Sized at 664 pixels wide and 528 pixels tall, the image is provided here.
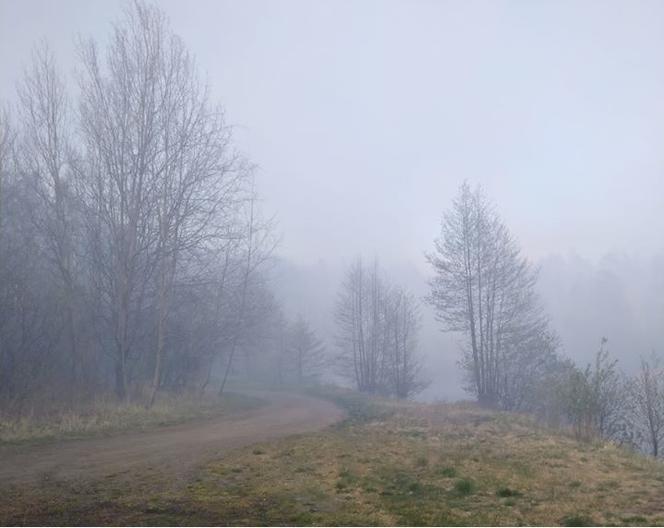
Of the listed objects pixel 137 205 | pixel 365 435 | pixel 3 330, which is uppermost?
pixel 137 205

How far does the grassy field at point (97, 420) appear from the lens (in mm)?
15469

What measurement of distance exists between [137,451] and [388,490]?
23.5ft

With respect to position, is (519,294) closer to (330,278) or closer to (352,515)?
(352,515)

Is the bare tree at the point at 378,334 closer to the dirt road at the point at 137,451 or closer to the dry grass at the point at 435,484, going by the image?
the dirt road at the point at 137,451

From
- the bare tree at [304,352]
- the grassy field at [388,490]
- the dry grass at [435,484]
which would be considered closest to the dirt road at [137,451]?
the grassy field at [388,490]

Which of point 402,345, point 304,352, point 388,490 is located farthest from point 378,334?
point 388,490

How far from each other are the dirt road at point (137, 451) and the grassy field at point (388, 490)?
3.06 feet

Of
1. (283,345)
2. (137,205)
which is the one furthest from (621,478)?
(283,345)

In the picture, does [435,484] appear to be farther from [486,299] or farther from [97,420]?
[486,299]

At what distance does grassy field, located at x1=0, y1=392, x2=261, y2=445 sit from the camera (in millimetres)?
15469

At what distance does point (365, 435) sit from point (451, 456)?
206 inches

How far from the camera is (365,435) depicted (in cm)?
1741

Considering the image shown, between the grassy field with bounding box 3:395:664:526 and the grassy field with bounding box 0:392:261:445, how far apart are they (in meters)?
5.71

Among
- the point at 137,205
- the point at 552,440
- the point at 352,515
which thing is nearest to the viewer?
the point at 352,515
